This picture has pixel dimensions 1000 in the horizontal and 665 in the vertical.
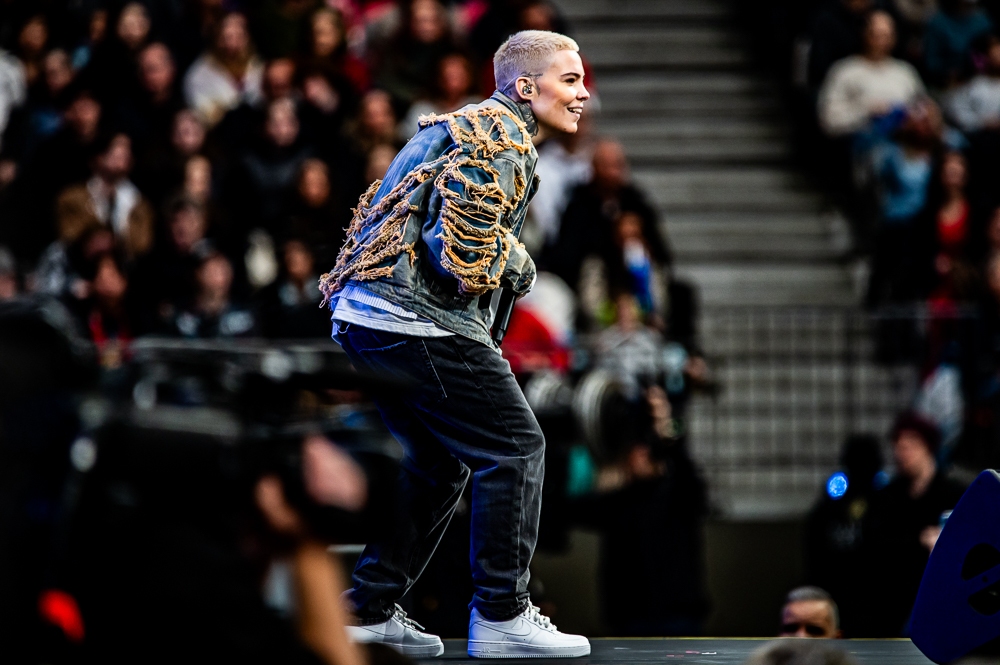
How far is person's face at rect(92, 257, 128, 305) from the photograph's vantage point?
29.5ft

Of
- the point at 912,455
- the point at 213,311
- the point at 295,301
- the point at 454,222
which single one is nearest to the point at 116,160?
the point at 213,311

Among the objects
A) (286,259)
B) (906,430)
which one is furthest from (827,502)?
(286,259)

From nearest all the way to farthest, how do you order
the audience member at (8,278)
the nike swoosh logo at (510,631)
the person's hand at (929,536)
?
the nike swoosh logo at (510,631) → the person's hand at (929,536) → the audience member at (8,278)

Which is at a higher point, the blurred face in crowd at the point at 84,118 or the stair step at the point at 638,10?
the stair step at the point at 638,10

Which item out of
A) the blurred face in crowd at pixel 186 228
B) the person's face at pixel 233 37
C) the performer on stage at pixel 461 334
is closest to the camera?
the performer on stage at pixel 461 334

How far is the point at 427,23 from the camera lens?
11.1 metres

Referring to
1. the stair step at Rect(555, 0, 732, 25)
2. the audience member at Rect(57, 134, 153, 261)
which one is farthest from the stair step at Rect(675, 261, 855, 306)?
the audience member at Rect(57, 134, 153, 261)

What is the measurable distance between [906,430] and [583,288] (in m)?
2.40

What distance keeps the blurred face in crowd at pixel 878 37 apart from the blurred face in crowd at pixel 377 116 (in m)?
3.68

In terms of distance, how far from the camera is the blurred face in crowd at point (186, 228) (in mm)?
9453

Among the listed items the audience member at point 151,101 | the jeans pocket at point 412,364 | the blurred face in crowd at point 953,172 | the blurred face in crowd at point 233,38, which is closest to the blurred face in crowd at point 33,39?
the audience member at point 151,101

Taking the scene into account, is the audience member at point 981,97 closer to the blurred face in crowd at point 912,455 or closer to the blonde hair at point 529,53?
the blurred face in crowd at point 912,455

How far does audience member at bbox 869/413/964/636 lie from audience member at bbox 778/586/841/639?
1075 millimetres

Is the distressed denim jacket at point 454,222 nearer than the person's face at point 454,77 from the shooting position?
Yes
